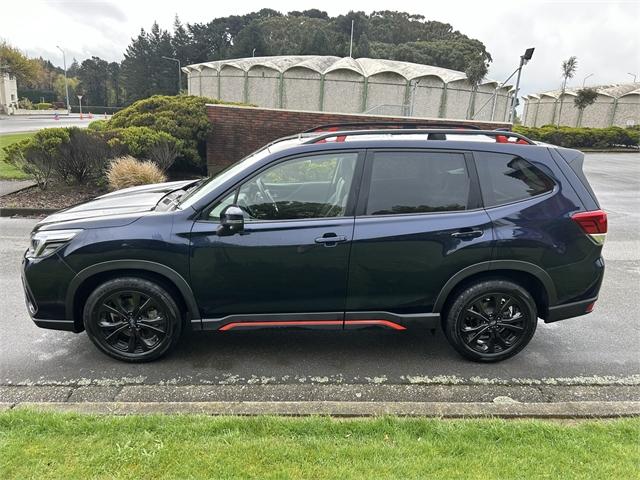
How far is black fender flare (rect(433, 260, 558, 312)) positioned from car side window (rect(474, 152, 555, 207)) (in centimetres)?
49

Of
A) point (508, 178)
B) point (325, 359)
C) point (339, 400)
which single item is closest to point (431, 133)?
point (508, 178)

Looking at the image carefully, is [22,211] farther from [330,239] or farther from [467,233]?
[467,233]

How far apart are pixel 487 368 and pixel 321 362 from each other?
1380 millimetres

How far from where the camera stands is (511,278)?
381cm

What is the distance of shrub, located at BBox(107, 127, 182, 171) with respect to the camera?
1111 centimetres

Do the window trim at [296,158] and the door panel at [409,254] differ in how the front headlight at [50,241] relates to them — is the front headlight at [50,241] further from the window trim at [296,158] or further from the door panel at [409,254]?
the door panel at [409,254]

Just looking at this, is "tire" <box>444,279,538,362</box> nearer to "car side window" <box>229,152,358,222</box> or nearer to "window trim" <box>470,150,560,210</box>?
"window trim" <box>470,150,560,210</box>

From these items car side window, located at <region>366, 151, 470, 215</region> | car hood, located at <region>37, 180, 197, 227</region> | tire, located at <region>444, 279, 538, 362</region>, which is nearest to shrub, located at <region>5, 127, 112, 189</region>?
car hood, located at <region>37, 180, 197, 227</region>

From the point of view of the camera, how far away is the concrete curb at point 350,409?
302cm

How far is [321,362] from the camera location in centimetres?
389

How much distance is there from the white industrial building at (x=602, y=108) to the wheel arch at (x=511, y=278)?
165 ft

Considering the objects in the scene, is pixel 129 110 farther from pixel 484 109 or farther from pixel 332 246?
pixel 484 109

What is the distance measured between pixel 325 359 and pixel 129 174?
775 centimetres

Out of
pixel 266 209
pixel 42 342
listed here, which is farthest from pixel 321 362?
pixel 42 342
